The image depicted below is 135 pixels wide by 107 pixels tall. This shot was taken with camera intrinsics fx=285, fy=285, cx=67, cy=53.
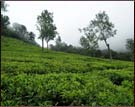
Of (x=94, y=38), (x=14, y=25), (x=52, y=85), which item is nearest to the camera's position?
(x=52, y=85)

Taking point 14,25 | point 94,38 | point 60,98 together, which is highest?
point 14,25

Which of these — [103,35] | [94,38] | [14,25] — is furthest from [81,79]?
[14,25]

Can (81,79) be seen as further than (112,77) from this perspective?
No

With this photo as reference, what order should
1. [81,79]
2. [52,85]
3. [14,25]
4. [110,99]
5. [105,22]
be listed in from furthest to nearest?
[14,25] < [105,22] < [81,79] < [52,85] < [110,99]

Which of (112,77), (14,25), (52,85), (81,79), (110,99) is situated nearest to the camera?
(110,99)

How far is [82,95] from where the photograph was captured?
11.8m

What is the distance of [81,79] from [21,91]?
5092 mm

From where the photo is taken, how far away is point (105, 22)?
2576 inches

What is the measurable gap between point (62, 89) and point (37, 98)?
165 cm

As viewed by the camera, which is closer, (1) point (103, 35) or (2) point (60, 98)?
(2) point (60, 98)

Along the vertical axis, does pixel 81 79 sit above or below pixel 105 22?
below

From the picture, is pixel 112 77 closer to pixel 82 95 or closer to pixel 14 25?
pixel 82 95

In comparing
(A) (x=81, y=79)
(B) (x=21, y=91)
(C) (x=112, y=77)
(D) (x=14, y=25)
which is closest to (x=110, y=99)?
(B) (x=21, y=91)

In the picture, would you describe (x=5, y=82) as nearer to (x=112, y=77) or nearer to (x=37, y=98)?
(x=37, y=98)
